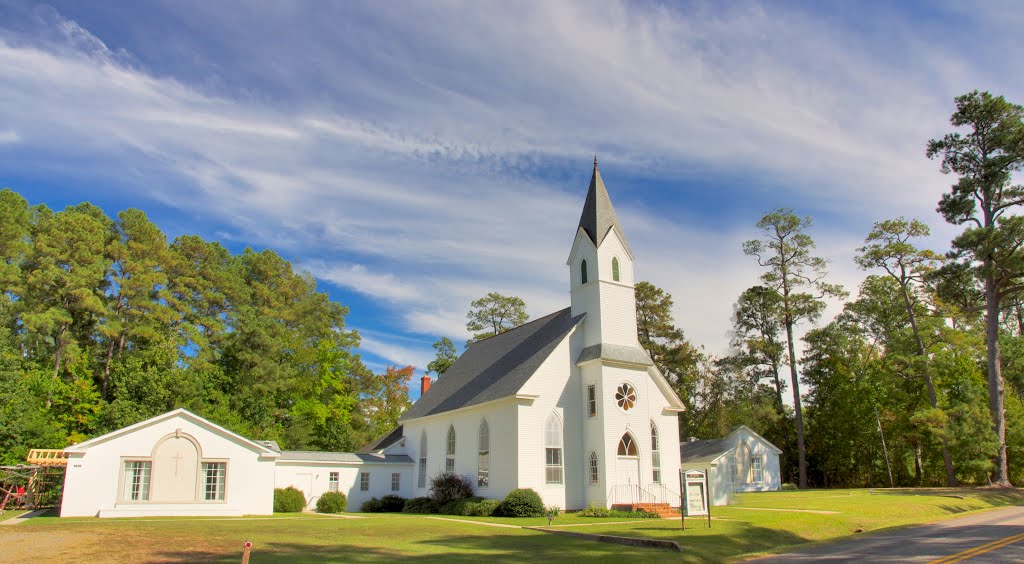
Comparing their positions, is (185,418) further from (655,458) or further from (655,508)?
(655,458)

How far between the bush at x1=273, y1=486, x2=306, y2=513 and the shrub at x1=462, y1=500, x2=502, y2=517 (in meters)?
10.3

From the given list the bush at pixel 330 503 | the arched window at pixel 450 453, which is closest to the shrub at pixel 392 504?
the bush at pixel 330 503

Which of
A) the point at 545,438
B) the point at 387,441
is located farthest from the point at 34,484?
the point at 545,438

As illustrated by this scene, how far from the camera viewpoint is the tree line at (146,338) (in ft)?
123

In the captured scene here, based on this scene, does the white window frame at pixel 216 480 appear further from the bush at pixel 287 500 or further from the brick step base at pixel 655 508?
the brick step base at pixel 655 508

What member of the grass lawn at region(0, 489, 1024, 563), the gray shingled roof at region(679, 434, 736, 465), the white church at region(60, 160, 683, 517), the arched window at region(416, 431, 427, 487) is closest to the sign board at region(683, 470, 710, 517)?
the grass lawn at region(0, 489, 1024, 563)

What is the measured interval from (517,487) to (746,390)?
33.6 meters

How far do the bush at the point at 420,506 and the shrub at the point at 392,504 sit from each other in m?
1.18

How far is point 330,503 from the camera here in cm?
3388

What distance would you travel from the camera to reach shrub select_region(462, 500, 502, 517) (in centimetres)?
2703

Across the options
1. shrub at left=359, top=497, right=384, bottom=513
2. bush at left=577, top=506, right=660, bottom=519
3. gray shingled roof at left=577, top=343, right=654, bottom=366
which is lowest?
shrub at left=359, top=497, right=384, bottom=513

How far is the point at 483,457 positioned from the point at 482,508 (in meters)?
3.29

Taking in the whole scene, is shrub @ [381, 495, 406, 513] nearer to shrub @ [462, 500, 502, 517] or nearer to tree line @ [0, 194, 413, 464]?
shrub @ [462, 500, 502, 517]

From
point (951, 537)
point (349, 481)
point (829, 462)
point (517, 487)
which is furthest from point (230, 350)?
point (829, 462)
